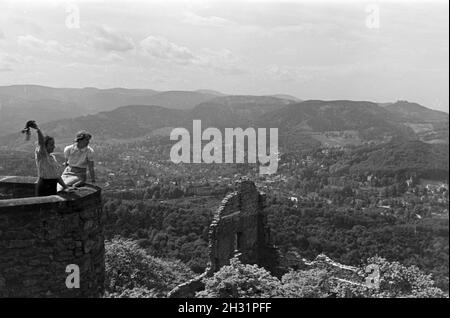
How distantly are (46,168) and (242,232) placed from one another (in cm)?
791

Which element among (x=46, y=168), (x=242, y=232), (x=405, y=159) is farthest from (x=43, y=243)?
(x=405, y=159)

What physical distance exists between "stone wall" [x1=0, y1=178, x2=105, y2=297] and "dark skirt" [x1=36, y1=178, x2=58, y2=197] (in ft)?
2.26

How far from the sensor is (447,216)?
8162cm

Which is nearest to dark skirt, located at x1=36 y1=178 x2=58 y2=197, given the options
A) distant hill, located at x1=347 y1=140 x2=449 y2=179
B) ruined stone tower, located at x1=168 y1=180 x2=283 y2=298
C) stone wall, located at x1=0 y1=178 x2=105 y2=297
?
stone wall, located at x1=0 y1=178 x2=105 y2=297

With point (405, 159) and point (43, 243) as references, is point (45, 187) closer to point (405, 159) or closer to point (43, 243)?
point (43, 243)

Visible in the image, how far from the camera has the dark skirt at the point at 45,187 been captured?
748 centimetres

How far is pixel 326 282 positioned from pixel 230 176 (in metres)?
113

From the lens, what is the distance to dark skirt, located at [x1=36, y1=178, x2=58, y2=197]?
748cm

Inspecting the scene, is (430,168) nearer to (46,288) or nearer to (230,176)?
(230,176)

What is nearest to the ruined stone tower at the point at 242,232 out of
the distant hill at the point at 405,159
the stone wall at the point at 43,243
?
the stone wall at the point at 43,243

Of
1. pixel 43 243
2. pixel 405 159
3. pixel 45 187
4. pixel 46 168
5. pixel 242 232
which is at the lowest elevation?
pixel 405 159

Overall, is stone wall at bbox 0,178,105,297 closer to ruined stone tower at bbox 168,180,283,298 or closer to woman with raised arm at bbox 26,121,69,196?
woman with raised arm at bbox 26,121,69,196

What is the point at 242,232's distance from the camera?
1416 cm

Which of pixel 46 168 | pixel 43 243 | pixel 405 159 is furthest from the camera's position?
pixel 405 159
